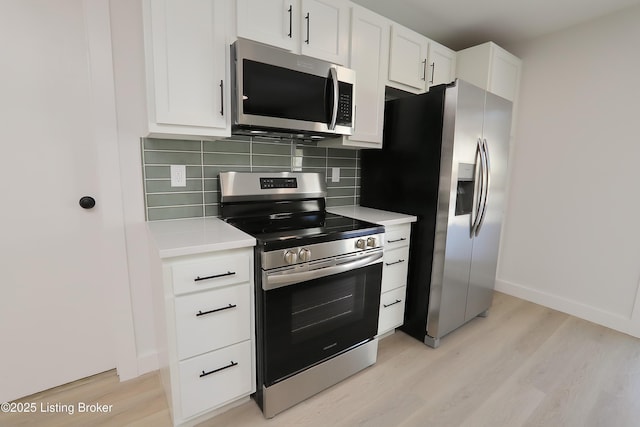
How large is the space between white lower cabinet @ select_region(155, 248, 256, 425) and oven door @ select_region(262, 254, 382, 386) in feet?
0.39

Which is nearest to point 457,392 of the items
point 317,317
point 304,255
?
point 317,317

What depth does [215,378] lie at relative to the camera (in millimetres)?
1399

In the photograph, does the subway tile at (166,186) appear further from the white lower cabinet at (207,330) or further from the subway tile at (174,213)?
the white lower cabinet at (207,330)

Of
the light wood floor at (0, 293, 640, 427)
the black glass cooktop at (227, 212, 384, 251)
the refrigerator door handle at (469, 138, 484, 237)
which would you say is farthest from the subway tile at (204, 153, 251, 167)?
the refrigerator door handle at (469, 138, 484, 237)

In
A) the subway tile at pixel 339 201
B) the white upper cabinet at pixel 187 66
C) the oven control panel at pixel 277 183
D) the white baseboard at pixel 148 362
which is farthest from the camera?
the subway tile at pixel 339 201

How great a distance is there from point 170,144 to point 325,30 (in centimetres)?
112

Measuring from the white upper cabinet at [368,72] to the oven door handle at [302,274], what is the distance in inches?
32.6

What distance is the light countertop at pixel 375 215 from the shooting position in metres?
1.94

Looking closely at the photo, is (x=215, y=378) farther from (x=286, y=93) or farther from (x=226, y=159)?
(x=286, y=93)

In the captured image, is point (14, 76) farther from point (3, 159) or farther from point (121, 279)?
point (121, 279)

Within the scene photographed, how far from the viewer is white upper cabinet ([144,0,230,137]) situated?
4.37ft

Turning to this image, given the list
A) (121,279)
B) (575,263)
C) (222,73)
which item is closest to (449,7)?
(222,73)

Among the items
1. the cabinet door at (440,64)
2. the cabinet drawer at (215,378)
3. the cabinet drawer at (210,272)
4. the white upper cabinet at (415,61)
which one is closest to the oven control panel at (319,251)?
the cabinet drawer at (210,272)

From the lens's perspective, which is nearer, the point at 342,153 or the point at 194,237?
the point at 194,237
